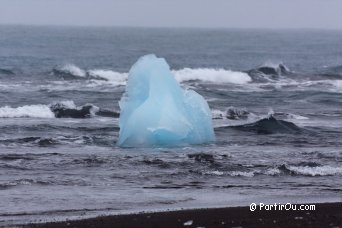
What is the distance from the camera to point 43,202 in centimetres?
1122

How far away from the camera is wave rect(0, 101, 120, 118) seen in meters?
22.4

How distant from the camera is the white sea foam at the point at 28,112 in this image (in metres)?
22.8

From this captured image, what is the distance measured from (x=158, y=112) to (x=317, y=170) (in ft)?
13.0

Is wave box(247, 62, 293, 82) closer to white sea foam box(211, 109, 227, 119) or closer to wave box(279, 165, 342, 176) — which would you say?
white sea foam box(211, 109, 227, 119)

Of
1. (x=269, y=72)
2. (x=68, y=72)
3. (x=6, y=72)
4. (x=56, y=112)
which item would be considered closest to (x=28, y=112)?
(x=56, y=112)

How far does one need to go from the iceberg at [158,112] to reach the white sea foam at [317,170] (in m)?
3.10

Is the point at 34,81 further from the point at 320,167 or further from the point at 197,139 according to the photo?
the point at 320,167

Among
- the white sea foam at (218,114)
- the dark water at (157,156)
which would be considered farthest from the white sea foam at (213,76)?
the white sea foam at (218,114)

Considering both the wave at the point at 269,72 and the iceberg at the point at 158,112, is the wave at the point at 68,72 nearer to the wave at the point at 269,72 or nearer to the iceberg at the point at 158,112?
the wave at the point at 269,72

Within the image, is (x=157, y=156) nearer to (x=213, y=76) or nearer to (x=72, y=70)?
(x=72, y=70)

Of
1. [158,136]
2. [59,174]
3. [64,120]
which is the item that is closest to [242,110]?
[64,120]

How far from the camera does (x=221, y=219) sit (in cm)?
991

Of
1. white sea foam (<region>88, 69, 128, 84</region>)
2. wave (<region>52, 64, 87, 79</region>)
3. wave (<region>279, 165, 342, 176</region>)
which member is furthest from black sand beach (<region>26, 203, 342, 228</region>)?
wave (<region>52, 64, 87, 79</region>)

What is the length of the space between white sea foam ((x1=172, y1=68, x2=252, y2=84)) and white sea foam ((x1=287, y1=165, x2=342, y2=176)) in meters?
23.7
